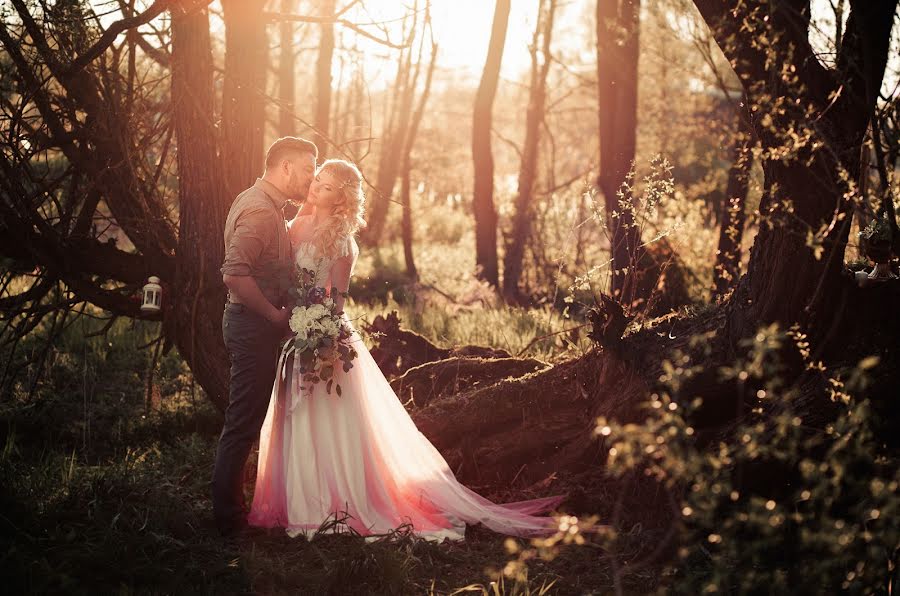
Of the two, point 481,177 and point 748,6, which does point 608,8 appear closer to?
point 481,177

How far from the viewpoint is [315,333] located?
223 inches

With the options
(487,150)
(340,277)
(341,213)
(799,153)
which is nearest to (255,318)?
(340,277)

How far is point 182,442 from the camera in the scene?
26.1 feet

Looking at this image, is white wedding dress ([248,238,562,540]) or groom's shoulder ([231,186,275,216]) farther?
white wedding dress ([248,238,562,540])

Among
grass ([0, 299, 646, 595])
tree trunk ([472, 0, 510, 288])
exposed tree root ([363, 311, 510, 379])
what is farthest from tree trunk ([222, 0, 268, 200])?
tree trunk ([472, 0, 510, 288])

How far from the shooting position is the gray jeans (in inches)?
223

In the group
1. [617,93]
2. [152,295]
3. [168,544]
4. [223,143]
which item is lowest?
[168,544]

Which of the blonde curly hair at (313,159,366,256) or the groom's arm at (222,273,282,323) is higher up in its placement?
the blonde curly hair at (313,159,366,256)

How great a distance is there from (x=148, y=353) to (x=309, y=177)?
5.38 m

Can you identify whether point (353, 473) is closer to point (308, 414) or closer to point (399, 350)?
point (308, 414)

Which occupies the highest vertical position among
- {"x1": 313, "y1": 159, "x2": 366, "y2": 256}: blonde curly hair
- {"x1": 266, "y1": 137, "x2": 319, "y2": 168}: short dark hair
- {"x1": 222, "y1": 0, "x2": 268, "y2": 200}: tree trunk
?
{"x1": 222, "y1": 0, "x2": 268, "y2": 200}: tree trunk

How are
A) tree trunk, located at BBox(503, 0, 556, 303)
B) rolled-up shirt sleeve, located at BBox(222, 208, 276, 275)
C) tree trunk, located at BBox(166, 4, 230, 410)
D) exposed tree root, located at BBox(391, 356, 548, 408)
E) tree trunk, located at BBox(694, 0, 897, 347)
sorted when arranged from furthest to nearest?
tree trunk, located at BBox(503, 0, 556, 303) → exposed tree root, located at BBox(391, 356, 548, 408) → tree trunk, located at BBox(166, 4, 230, 410) → rolled-up shirt sleeve, located at BBox(222, 208, 276, 275) → tree trunk, located at BBox(694, 0, 897, 347)

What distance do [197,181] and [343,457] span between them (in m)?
2.37

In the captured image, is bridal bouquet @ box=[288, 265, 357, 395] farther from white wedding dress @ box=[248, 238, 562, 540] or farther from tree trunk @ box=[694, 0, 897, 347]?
tree trunk @ box=[694, 0, 897, 347]
